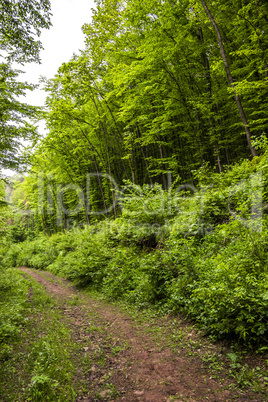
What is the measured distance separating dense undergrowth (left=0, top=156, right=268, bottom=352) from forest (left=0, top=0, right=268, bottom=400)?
3 cm

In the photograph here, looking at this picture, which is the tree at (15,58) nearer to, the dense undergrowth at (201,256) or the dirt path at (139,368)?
the dense undergrowth at (201,256)

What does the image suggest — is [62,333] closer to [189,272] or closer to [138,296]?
[138,296]

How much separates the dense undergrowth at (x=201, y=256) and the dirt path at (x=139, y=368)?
0.82m

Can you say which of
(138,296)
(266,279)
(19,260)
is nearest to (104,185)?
(19,260)

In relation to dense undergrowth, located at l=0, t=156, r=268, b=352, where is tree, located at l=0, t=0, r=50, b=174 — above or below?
above

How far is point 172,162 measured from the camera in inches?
477

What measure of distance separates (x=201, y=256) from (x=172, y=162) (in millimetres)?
7485

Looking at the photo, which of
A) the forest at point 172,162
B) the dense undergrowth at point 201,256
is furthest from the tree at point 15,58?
the dense undergrowth at point 201,256

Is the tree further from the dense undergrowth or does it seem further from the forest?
the dense undergrowth

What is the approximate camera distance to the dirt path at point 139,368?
3.04 m

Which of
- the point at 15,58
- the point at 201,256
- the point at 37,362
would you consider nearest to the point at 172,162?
the point at 201,256

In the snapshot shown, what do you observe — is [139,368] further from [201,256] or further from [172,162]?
[172,162]

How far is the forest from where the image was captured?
4285mm

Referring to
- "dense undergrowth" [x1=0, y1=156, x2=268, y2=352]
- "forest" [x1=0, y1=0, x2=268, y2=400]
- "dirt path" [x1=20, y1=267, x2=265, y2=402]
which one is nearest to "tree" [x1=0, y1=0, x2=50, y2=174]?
"forest" [x1=0, y1=0, x2=268, y2=400]
